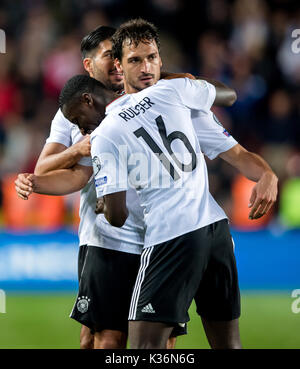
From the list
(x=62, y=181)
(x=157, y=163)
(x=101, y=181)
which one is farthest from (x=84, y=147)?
(x=157, y=163)

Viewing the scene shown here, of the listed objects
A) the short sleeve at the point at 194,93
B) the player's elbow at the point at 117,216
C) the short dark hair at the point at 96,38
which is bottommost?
the player's elbow at the point at 117,216

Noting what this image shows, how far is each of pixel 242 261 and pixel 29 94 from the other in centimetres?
445

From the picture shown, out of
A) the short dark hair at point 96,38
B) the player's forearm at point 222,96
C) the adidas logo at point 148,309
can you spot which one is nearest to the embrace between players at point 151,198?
the adidas logo at point 148,309

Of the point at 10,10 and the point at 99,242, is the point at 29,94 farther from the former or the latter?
the point at 99,242

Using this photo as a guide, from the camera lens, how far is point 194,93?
3.48m

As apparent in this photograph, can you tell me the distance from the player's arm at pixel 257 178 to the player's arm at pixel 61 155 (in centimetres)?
82

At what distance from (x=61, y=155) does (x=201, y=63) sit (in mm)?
6209

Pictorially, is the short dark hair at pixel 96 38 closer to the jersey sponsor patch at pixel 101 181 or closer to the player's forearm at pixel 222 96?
the player's forearm at pixel 222 96

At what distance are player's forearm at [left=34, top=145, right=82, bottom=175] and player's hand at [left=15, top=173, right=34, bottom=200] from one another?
321 millimetres

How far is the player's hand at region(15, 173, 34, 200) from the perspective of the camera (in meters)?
3.57

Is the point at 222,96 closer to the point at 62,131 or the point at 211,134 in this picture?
the point at 211,134

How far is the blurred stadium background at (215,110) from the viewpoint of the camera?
720 cm

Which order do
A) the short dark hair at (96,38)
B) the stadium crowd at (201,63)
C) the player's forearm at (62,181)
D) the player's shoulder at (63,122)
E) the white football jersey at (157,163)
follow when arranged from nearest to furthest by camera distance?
1. the white football jersey at (157,163)
2. the player's forearm at (62,181)
3. the player's shoulder at (63,122)
4. the short dark hair at (96,38)
5. the stadium crowd at (201,63)

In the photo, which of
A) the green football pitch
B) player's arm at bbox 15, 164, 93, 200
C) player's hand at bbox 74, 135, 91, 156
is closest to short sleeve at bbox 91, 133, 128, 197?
player's hand at bbox 74, 135, 91, 156
